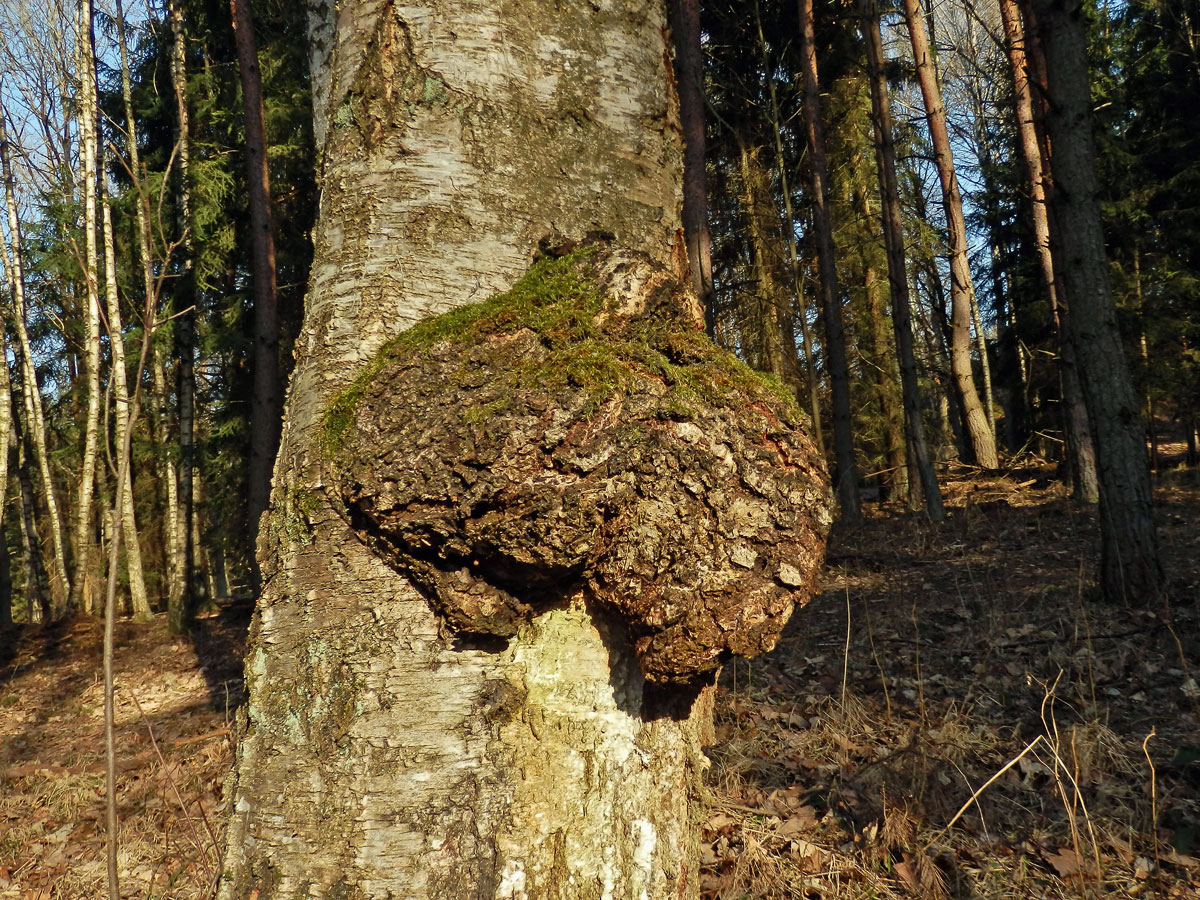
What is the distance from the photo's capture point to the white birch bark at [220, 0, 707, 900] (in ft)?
4.15

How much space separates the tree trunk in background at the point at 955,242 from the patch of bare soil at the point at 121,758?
12509 millimetres

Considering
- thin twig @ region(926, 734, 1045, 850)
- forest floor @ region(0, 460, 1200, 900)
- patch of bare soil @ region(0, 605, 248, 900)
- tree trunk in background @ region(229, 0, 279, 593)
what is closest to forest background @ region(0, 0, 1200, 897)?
tree trunk in background @ region(229, 0, 279, 593)

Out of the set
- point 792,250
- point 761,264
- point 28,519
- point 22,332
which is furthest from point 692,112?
point 28,519

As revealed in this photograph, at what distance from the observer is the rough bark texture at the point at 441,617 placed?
127 centimetres

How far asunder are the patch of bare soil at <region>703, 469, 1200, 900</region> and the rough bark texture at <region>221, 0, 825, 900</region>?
117 cm

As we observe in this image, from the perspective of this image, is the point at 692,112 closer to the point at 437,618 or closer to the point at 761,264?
the point at 761,264

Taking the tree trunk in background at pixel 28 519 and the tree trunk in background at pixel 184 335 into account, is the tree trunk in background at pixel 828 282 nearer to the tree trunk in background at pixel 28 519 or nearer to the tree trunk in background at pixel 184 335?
the tree trunk in background at pixel 184 335

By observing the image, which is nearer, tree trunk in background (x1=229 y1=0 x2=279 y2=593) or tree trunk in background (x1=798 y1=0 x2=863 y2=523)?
tree trunk in background (x1=229 y1=0 x2=279 y2=593)

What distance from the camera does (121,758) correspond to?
545cm

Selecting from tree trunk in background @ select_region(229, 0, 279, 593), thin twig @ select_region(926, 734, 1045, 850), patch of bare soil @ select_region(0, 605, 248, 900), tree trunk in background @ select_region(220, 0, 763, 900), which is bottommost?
patch of bare soil @ select_region(0, 605, 248, 900)

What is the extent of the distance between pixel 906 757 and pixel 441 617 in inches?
110

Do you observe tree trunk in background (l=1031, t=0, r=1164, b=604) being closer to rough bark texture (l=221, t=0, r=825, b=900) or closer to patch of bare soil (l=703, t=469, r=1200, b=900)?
patch of bare soil (l=703, t=469, r=1200, b=900)

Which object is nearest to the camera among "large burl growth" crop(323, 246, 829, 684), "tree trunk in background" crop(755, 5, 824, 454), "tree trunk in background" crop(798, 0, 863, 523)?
"large burl growth" crop(323, 246, 829, 684)

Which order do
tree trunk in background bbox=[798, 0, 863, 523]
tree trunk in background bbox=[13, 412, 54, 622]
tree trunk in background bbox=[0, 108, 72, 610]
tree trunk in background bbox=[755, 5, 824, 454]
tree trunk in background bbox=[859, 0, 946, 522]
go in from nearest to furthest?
tree trunk in background bbox=[859, 0, 946, 522] < tree trunk in background bbox=[798, 0, 863, 523] < tree trunk in background bbox=[0, 108, 72, 610] < tree trunk in background bbox=[755, 5, 824, 454] < tree trunk in background bbox=[13, 412, 54, 622]
